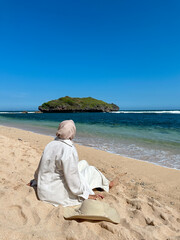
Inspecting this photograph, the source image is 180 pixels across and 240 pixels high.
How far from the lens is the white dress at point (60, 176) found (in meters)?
2.66

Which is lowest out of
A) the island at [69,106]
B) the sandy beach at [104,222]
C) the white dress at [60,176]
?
the sandy beach at [104,222]

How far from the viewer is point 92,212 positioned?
246 cm

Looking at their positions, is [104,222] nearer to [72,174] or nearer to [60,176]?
[72,174]

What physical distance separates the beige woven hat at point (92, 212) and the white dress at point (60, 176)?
232 millimetres

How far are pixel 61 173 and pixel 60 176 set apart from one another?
59 millimetres

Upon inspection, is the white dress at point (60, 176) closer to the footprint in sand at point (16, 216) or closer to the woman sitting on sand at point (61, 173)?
the woman sitting on sand at point (61, 173)

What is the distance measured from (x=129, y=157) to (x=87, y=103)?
11589 cm

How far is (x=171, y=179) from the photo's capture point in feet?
16.0

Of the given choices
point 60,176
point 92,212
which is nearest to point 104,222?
point 92,212

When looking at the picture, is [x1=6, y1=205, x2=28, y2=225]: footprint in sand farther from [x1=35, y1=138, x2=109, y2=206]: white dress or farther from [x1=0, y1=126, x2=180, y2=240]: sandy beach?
[x1=35, y1=138, x2=109, y2=206]: white dress

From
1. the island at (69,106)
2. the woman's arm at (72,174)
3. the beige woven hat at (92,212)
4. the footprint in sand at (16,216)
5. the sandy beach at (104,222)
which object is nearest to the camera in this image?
the sandy beach at (104,222)

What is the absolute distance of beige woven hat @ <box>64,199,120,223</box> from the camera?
2.41 meters

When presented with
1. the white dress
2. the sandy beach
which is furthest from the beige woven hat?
the white dress

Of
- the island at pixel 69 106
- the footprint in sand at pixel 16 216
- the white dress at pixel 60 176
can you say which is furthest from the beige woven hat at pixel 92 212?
the island at pixel 69 106
